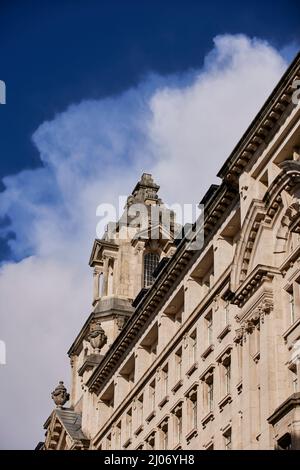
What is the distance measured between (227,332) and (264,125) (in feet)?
33.6

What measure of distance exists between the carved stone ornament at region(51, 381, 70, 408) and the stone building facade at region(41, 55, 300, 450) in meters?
9.36

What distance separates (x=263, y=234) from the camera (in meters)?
49.6

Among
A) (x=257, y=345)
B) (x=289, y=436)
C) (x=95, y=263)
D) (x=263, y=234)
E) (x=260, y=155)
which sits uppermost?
(x=95, y=263)

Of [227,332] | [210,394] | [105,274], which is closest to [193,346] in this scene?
[210,394]

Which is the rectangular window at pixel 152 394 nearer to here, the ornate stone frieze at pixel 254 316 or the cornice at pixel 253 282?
the ornate stone frieze at pixel 254 316

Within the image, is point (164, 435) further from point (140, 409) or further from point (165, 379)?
point (140, 409)

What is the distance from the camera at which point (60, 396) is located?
299 feet

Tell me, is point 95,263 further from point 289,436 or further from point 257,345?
point 289,436

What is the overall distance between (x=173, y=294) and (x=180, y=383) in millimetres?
5349

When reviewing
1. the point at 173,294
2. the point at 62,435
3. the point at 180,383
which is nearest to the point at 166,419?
the point at 180,383

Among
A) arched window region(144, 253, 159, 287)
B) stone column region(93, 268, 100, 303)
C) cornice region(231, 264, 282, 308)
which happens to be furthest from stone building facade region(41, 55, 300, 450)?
arched window region(144, 253, 159, 287)

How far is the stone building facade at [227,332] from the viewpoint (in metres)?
47.2

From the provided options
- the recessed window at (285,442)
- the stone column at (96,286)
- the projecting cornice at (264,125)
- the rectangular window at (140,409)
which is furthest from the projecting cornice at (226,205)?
the stone column at (96,286)
